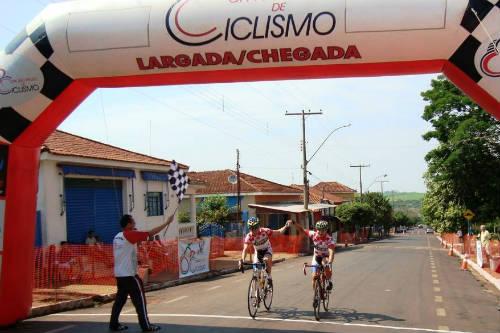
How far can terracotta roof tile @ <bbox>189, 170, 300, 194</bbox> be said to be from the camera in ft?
156

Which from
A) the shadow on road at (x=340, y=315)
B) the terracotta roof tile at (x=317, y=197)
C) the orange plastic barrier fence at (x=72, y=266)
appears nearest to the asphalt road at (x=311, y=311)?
the shadow on road at (x=340, y=315)

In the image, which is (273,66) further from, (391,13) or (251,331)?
(251,331)

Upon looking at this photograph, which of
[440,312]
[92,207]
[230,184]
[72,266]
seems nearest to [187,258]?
[92,207]

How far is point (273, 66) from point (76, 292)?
8.30 m

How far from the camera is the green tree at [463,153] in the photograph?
26391 mm

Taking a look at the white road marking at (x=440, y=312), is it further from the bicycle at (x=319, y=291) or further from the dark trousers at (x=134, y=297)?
the dark trousers at (x=134, y=297)

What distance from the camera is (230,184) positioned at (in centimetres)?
4922

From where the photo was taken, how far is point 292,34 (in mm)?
7676

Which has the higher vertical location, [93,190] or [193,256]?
[93,190]

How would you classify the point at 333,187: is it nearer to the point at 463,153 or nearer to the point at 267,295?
the point at 463,153

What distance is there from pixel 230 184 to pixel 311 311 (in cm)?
3859

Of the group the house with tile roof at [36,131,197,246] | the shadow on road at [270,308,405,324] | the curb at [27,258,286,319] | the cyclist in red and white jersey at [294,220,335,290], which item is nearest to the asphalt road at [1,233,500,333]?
the shadow on road at [270,308,405,324]

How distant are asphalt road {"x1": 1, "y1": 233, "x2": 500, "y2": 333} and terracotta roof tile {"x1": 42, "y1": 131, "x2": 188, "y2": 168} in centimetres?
602

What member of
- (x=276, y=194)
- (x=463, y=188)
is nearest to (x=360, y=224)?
(x=276, y=194)
